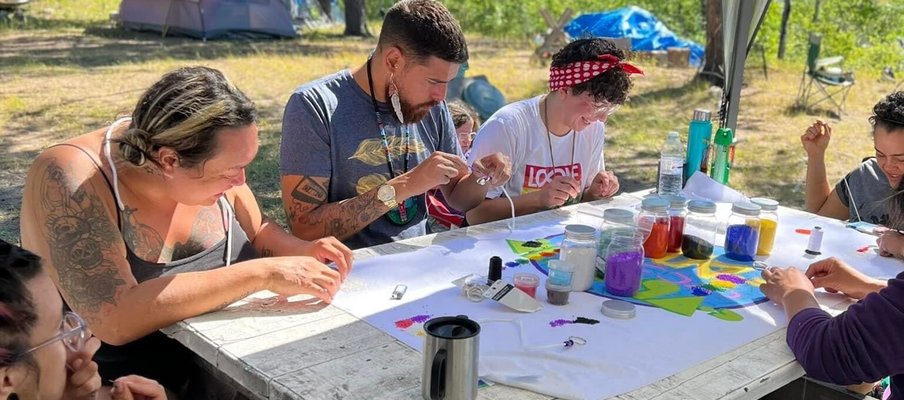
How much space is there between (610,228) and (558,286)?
1.15ft

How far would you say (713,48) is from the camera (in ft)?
35.1

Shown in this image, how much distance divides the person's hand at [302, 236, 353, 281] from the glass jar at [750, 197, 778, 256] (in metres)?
1.45

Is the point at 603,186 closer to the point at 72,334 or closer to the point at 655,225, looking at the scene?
the point at 655,225

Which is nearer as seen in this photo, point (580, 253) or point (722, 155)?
point (580, 253)

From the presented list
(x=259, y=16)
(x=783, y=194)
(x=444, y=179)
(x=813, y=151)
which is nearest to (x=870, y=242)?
(x=813, y=151)

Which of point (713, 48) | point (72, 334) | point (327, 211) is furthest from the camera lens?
point (713, 48)

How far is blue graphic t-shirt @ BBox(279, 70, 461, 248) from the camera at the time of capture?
8.57ft

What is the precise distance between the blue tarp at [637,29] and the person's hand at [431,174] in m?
11.6

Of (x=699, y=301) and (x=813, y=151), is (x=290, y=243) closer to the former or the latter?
(x=699, y=301)

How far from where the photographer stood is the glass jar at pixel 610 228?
2.28m

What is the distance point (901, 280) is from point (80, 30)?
50.5 feet

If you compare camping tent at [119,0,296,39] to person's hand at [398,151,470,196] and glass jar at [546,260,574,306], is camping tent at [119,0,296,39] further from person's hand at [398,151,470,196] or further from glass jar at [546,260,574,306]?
glass jar at [546,260,574,306]

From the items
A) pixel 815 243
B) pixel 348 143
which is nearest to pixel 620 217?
pixel 815 243

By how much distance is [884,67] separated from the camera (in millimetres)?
12336
